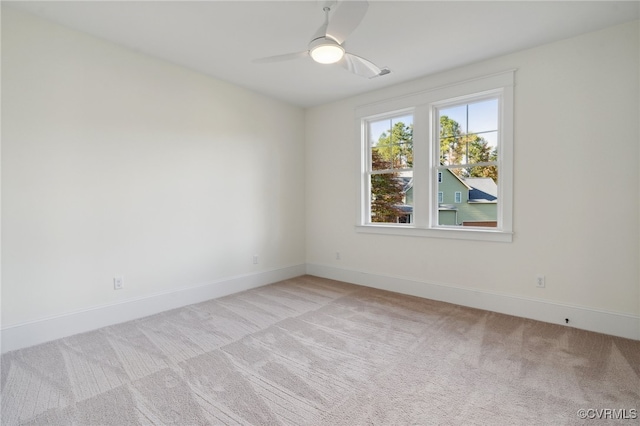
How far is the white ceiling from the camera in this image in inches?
95.7

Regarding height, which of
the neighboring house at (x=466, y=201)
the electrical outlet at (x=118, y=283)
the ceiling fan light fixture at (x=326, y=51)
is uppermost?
the ceiling fan light fixture at (x=326, y=51)

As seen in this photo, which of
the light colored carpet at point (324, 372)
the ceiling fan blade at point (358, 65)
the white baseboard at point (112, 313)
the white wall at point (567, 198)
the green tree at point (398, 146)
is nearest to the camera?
the light colored carpet at point (324, 372)

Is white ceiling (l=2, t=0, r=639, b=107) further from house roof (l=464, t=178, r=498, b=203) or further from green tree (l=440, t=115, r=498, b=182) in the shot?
house roof (l=464, t=178, r=498, b=203)

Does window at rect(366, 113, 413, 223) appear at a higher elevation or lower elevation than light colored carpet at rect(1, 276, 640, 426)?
higher

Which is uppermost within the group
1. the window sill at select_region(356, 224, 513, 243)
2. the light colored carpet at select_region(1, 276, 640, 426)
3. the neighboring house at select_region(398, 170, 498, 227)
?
the neighboring house at select_region(398, 170, 498, 227)

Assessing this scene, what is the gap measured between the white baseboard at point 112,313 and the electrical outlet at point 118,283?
16 cm

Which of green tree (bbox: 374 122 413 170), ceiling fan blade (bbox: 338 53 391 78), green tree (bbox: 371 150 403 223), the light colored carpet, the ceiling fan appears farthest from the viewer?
green tree (bbox: 371 150 403 223)

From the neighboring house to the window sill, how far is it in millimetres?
147

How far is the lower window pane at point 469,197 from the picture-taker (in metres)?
3.49

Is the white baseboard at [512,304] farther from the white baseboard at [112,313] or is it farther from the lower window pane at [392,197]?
the white baseboard at [112,313]

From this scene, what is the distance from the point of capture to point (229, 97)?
13.2ft

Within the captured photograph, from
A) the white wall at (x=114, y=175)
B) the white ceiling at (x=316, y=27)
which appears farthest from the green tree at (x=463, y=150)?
the white wall at (x=114, y=175)

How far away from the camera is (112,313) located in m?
3.02

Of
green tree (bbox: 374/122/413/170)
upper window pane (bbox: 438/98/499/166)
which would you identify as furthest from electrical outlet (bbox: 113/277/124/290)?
upper window pane (bbox: 438/98/499/166)
